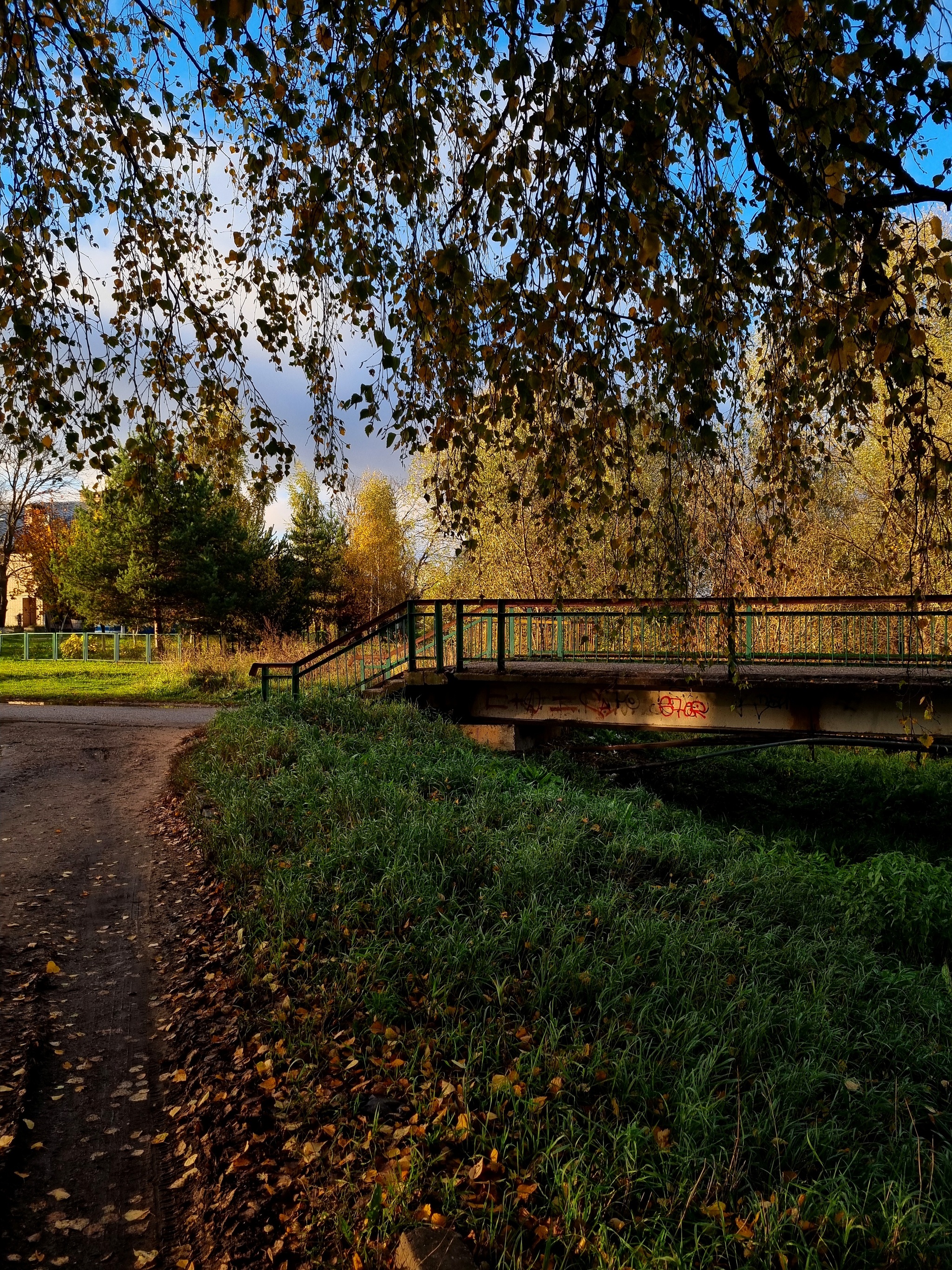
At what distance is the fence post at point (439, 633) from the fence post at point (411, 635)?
15.5 inches

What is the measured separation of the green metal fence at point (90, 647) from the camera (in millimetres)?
30109

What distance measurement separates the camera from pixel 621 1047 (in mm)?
4078

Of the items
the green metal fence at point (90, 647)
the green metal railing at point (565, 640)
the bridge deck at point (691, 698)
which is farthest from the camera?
the green metal fence at point (90, 647)

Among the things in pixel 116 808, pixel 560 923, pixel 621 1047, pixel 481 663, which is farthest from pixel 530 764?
pixel 621 1047

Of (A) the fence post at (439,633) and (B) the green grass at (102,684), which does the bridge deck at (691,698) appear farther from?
(B) the green grass at (102,684)

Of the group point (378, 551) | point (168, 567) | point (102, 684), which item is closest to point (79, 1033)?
point (102, 684)

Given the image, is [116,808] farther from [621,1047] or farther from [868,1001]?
[868,1001]

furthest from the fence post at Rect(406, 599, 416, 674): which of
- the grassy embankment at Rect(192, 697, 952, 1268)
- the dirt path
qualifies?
the grassy embankment at Rect(192, 697, 952, 1268)

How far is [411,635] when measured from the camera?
1409 centimetres

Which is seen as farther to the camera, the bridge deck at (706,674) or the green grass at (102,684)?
the green grass at (102,684)

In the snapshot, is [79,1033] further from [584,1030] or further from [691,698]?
[691,698]

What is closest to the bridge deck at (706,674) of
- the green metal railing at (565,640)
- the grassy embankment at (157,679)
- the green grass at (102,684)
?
the green metal railing at (565,640)

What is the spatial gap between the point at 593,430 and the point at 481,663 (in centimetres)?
1080

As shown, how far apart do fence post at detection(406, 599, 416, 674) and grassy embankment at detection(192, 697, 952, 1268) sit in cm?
563
